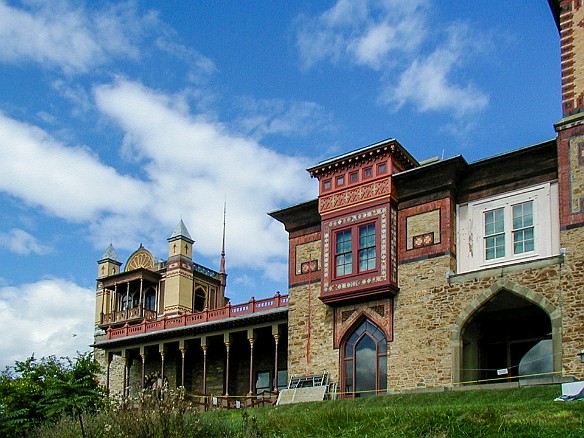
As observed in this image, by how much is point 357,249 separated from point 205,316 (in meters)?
11.5

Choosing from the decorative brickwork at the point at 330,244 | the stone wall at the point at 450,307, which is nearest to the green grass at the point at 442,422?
the stone wall at the point at 450,307

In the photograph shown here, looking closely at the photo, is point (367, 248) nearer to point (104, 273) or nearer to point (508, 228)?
point (508, 228)

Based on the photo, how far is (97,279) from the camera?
6169 cm

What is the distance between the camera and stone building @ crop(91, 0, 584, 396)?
27969 millimetres

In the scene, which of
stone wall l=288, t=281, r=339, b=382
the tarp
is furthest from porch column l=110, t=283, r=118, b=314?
the tarp

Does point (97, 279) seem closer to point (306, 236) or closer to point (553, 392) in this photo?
point (306, 236)

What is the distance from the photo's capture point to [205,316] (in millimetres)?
41469

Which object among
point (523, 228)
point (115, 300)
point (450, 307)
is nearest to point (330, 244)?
point (450, 307)

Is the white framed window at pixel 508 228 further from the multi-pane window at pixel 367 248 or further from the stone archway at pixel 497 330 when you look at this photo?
the multi-pane window at pixel 367 248

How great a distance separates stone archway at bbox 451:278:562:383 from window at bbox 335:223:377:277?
4178 millimetres

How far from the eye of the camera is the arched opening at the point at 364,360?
31.5 metres

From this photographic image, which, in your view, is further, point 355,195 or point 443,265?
point 355,195

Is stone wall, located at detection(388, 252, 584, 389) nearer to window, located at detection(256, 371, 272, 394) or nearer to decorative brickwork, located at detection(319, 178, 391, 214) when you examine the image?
decorative brickwork, located at detection(319, 178, 391, 214)

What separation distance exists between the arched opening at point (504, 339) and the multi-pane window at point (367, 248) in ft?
14.2
